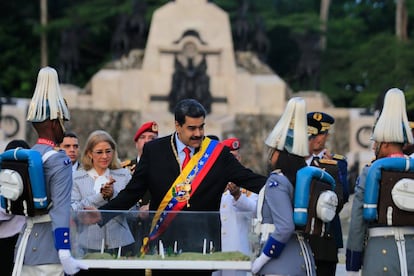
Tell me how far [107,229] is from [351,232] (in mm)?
1582

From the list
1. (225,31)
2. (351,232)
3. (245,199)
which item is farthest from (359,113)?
(351,232)

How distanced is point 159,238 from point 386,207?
4.78 ft

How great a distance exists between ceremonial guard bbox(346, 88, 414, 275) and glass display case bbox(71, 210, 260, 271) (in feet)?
2.24

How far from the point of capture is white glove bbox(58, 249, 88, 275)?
682 cm

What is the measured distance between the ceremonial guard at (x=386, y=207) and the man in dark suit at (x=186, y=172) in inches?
34.3

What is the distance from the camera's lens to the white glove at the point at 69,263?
22.4 feet

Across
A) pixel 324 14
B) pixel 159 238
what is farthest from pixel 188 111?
pixel 324 14

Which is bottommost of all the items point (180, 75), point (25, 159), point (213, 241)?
point (213, 241)

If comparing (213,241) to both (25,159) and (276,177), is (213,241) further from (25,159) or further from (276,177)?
(25,159)

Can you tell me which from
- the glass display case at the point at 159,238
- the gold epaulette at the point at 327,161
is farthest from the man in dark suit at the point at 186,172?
the gold epaulette at the point at 327,161

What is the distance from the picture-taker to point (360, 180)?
7.16m

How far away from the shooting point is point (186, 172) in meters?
7.50

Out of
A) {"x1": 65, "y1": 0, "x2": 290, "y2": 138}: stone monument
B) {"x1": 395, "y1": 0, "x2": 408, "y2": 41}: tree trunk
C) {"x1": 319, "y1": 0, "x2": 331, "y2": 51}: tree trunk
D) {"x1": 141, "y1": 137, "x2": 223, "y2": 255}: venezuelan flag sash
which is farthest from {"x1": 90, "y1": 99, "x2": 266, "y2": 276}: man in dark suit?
Answer: {"x1": 319, "y1": 0, "x2": 331, "y2": 51}: tree trunk

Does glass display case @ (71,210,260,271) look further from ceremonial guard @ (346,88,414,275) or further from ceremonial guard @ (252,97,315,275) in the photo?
ceremonial guard @ (346,88,414,275)
